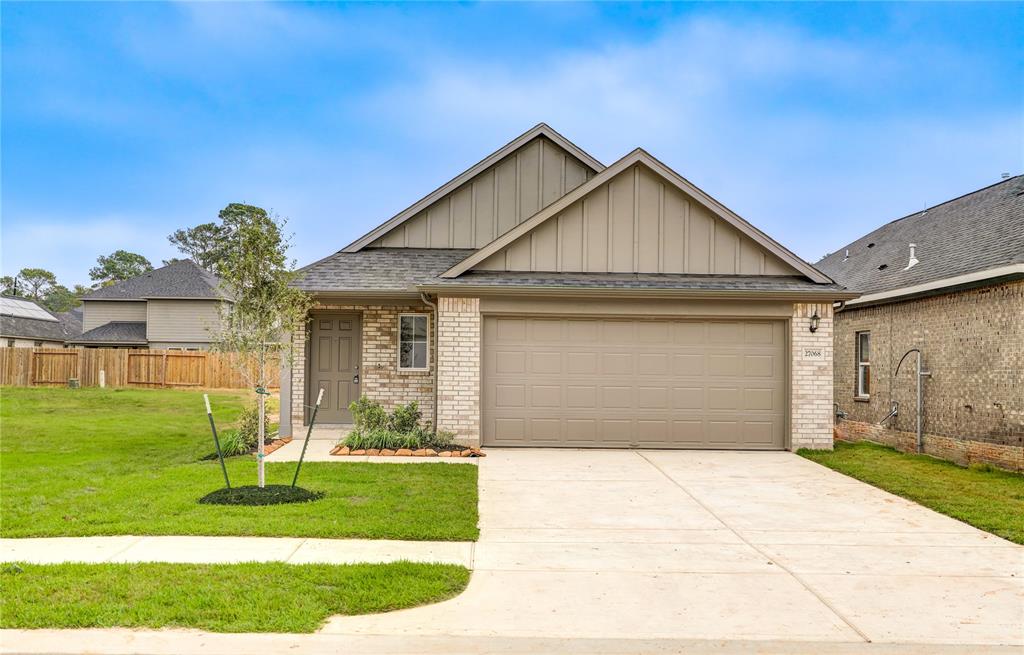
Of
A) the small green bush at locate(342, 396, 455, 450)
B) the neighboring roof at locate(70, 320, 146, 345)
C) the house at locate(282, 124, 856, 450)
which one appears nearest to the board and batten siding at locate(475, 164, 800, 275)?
the house at locate(282, 124, 856, 450)

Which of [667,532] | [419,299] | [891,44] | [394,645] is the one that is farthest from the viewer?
[891,44]

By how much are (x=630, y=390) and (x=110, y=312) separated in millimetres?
32312

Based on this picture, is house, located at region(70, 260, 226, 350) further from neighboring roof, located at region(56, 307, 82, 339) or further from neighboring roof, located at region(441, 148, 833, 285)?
neighboring roof, located at region(441, 148, 833, 285)

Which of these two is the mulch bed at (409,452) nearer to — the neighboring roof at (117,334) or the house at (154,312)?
the house at (154,312)

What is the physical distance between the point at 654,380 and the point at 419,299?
4592 millimetres

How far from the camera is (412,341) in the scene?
558 inches

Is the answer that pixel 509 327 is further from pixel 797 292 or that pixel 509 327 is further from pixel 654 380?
pixel 797 292

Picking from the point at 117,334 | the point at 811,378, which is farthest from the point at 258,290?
the point at 117,334

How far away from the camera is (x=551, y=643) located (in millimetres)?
4332

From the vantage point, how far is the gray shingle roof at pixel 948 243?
12.2m

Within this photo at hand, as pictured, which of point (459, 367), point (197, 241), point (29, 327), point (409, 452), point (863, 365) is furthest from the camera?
point (197, 241)

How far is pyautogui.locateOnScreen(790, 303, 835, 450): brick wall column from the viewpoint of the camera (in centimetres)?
1259

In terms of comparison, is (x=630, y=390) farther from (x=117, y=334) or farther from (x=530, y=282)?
(x=117, y=334)

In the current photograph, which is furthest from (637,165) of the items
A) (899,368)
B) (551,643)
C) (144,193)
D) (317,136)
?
(144,193)
